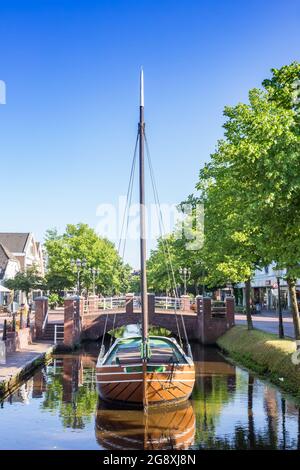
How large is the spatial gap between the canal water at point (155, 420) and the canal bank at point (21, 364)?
432 mm

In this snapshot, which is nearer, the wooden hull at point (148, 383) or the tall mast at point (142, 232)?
the wooden hull at point (148, 383)

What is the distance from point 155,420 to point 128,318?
25.0 m

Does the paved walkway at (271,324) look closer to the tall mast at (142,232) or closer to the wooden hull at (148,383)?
the wooden hull at (148,383)

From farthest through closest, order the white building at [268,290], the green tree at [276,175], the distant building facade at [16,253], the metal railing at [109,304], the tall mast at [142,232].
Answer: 1. the distant building facade at [16,253]
2. the white building at [268,290]
3. the metal railing at [109,304]
4. the tall mast at [142,232]
5. the green tree at [276,175]

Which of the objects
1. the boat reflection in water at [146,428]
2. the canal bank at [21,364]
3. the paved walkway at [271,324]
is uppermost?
the paved walkway at [271,324]

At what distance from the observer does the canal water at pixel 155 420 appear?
41.6 ft

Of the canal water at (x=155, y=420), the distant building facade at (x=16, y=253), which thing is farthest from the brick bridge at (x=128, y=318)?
the distant building facade at (x=16, y=253)

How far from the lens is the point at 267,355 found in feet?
73.7

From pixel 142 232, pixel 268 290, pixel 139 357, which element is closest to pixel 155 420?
pixel 139 357

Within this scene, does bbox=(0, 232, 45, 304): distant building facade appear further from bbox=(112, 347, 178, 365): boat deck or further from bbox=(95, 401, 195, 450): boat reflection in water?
bbox=(95, 401, 195, 450): boat reflection in water

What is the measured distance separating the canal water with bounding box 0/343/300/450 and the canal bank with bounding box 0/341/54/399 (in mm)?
432

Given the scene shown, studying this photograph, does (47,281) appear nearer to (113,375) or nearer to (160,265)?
(160,265)
